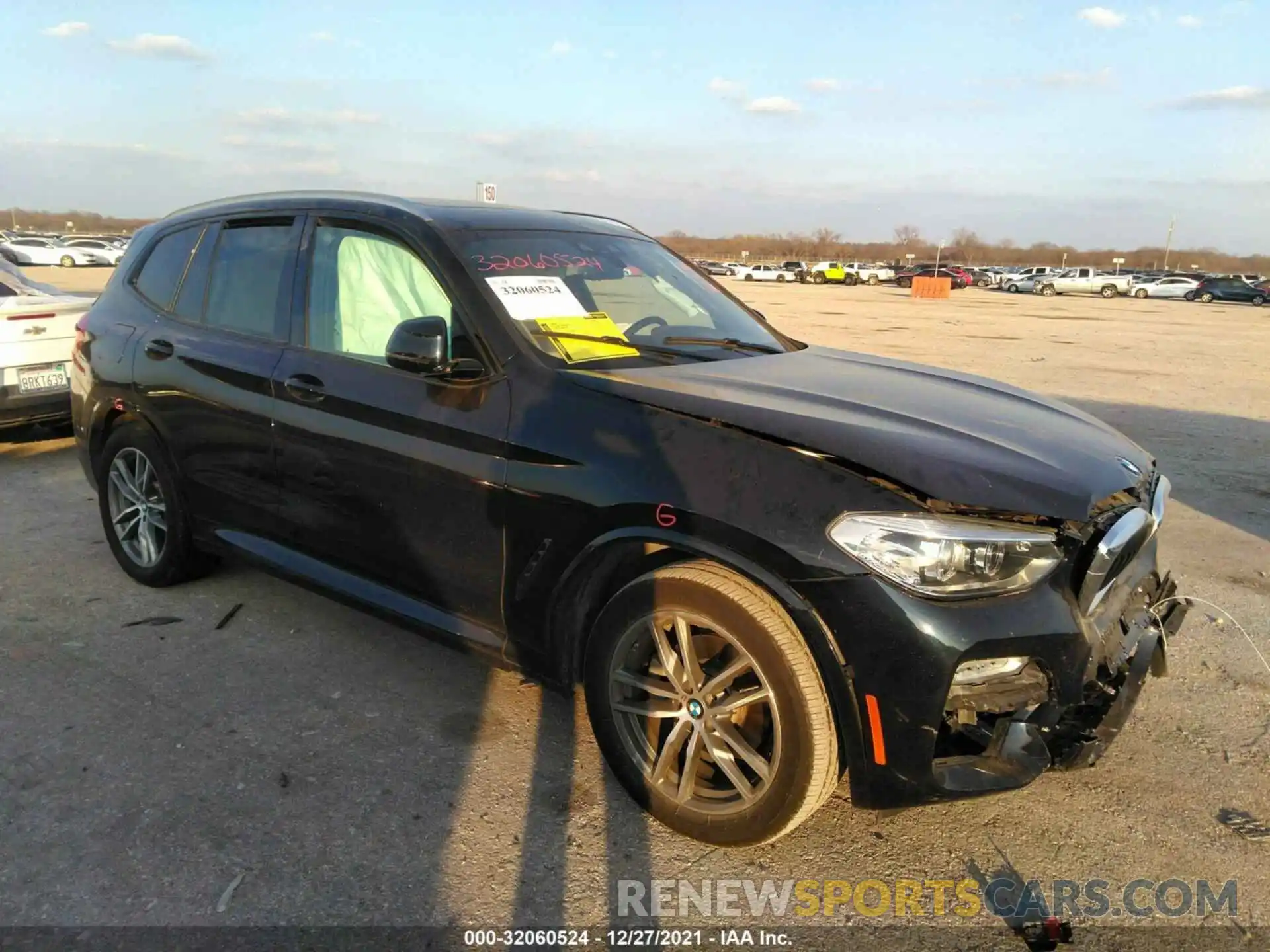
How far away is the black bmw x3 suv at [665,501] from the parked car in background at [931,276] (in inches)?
2268

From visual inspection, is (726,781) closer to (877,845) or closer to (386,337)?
(877,845)

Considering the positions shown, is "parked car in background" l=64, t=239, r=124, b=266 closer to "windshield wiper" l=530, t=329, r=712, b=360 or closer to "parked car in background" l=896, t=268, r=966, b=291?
"parked car in background" l=896, t=268, r=966, b=291

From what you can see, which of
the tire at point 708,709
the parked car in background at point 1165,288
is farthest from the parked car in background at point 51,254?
the parked car in background at point 1165,288

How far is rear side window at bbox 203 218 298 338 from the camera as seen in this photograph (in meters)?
3.69

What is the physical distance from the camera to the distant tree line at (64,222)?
4904 inches

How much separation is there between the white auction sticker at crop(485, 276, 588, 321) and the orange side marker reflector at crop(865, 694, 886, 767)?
1.65 m

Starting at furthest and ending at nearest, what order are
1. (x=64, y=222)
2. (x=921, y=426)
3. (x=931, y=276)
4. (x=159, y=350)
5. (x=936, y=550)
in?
(x=64, y=222) < (x=931, y=276) < (x=159, y=350) < (x=921, y=426) < (x=936, y=550)

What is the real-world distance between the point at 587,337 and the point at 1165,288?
5924 cm

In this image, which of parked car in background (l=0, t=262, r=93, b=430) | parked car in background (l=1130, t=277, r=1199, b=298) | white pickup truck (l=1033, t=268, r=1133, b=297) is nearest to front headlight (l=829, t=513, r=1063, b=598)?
parked car in background (l=0, t=262, r=93, b=430)

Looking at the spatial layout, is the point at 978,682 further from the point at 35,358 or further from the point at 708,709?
the point at 35,358

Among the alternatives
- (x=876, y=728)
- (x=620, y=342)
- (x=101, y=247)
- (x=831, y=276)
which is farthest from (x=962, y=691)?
(x=831, y=276)

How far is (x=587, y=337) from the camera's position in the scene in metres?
3.17

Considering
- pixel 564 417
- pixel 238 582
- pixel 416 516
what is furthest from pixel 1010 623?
pixel 238 582

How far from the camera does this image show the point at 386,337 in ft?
10.9
